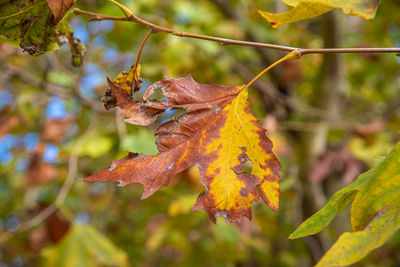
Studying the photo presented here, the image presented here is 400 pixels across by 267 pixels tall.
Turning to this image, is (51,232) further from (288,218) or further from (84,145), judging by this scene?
(288,218)

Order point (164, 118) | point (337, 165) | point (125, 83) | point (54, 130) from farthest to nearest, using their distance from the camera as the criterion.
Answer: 1. point (54, 130)
2. point (337, 165)
3. point (164, 118)
4. point (125, 83)

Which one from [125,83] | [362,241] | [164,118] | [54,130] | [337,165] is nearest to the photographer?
[362,241]

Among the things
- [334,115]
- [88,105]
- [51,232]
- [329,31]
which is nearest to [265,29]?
[329,31]

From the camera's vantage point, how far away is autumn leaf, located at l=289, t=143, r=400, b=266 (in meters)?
0.35

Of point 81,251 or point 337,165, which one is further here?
point 337,165

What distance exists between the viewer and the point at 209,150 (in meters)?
0.42

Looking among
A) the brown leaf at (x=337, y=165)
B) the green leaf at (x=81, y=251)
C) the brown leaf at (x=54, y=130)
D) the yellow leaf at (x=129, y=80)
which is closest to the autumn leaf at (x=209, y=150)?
the yellow leaf at (x=129, y=80)

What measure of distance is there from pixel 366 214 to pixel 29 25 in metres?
0.45

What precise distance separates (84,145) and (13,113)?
582 millimetres

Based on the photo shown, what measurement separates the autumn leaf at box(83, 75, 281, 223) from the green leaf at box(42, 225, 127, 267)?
1.04m

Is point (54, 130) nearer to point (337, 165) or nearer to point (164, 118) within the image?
point (164, 118)

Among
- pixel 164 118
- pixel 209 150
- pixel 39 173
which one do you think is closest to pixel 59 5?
pixel 209 150

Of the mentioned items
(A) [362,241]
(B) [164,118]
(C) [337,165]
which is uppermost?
(A) [362,241]

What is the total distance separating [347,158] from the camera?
5.13 ft
